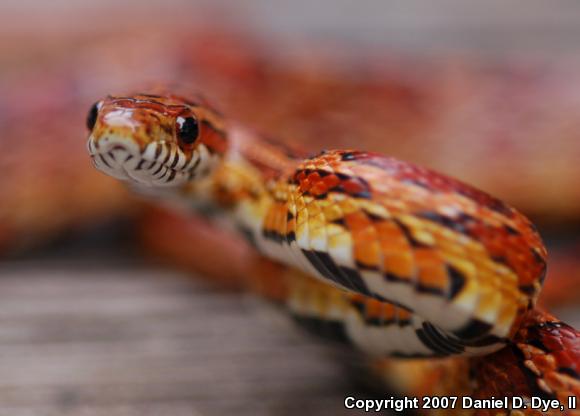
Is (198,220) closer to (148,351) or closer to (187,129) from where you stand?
(148,351)

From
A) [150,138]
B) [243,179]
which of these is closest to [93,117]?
[150,138]

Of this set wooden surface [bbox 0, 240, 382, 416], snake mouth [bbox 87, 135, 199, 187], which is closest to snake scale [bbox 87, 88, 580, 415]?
snake mouth [bbox 87, 135, 199, 187]

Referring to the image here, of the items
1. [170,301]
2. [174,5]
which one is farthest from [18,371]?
[174,5]

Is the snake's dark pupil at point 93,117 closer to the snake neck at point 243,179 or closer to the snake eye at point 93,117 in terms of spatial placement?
the snake eye at point 93,117

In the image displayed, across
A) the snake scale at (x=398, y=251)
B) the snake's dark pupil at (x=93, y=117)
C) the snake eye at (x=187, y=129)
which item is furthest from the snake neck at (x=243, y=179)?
the snake's dark pupil at (x=93, y=117)

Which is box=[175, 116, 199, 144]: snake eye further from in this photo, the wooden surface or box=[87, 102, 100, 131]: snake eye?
the wooden surface

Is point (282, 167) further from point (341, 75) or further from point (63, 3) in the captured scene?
point (63, 3)

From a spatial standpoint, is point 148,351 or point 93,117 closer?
point 93,117
